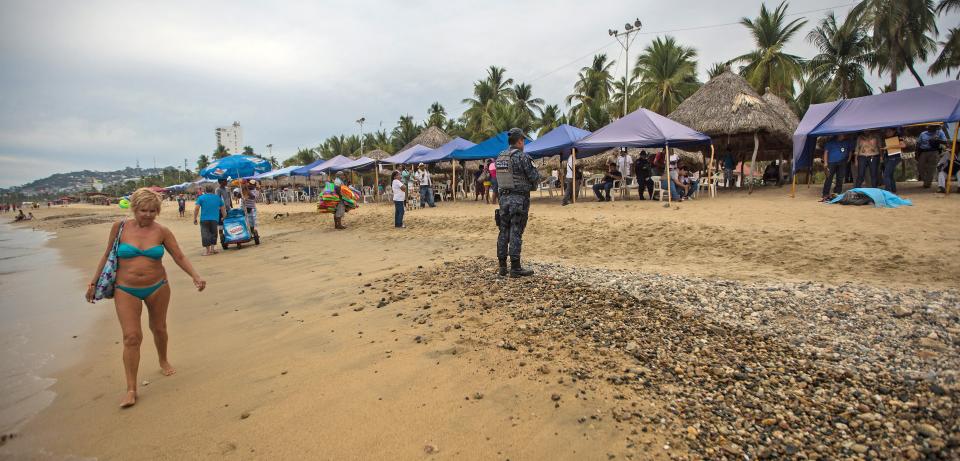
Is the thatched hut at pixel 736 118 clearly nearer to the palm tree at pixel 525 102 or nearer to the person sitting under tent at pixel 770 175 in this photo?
the person sitting under tent at pixel 770 175

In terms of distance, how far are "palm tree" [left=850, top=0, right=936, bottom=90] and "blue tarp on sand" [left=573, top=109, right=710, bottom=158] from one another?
17.5 m

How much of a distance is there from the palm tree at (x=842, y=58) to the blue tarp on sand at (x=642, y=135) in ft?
66.0

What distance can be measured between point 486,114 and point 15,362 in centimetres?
3696

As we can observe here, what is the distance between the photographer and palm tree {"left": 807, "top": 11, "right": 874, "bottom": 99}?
25516 millimetres

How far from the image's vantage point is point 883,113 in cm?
1020

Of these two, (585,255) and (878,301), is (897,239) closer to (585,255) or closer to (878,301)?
(878,301)

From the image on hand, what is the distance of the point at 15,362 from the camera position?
411cm

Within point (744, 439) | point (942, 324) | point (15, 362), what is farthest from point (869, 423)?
point (15, 362)

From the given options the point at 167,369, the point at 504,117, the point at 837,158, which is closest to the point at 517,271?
the point at 167,369

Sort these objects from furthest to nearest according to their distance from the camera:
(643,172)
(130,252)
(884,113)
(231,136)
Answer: (231,136) < (643,172) < (884,113) < (130,252)

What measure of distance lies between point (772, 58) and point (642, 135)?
20.8 meters

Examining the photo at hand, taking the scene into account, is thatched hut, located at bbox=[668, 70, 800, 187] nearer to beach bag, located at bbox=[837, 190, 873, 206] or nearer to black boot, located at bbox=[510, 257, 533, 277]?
beach bag, located at bbox=[837, 190, 873, 206]

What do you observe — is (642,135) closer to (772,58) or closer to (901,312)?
(901,312)

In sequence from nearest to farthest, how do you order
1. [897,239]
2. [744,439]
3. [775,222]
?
[744,439] < [897,239] < [775,222]
